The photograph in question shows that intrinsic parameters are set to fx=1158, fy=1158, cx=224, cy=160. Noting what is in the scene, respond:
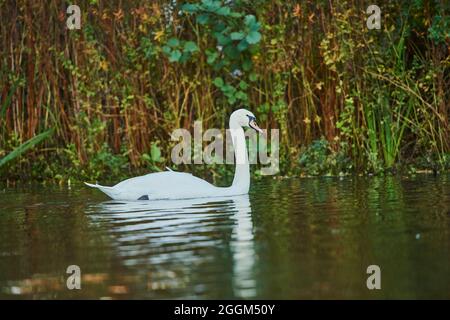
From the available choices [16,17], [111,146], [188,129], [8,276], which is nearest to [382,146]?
[188,129]

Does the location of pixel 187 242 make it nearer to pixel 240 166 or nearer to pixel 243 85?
pixel 240 166

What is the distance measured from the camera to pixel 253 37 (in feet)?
45.2

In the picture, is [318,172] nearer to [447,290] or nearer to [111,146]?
[111,146]

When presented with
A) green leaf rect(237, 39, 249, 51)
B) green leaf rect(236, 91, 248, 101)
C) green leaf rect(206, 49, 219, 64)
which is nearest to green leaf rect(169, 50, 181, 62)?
green leaf rect(206, 49, 219, 64)

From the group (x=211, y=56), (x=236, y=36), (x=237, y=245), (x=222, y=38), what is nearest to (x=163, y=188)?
(x=237, y=245)

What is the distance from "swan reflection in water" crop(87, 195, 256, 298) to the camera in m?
5.80

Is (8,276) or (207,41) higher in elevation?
(207,41)

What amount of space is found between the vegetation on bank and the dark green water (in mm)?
2495

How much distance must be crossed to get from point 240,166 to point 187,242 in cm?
374

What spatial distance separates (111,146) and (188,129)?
3.72 ft

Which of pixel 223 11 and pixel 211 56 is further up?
pixel 223 11

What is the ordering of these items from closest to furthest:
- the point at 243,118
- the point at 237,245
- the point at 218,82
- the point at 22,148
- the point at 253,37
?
the point at 237,245, the point at 243,118, the point at 22,148, the point at 253,37, the point at 218,82

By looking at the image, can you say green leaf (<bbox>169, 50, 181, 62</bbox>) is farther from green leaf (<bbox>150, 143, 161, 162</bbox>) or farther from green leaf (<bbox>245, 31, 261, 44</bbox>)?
green leaf (<bbox>150, 143, 161, 162</bbox>)

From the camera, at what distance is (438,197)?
9.79m
